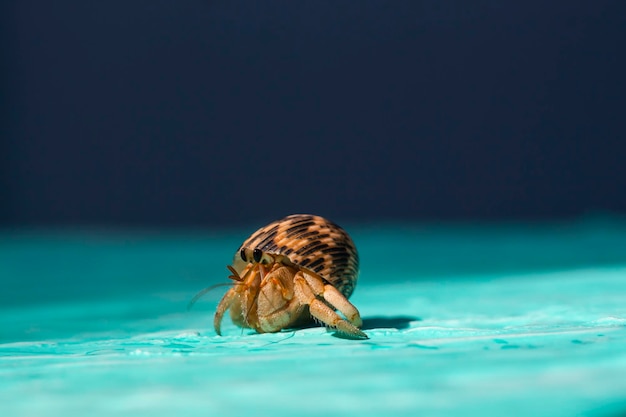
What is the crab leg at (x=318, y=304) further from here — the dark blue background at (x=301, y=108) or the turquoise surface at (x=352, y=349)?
the dark blue background at (x=301, y=108)

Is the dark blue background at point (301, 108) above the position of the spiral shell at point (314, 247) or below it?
above

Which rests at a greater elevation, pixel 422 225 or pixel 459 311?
pixel 422 225

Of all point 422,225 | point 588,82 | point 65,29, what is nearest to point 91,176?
point 65,29

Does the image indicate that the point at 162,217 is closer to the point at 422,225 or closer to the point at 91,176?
the point at 91,176

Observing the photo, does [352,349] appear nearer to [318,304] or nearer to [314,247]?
[318,304]

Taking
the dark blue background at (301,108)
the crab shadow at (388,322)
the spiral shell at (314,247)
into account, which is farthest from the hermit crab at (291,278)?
the dark blue background at (301,108)

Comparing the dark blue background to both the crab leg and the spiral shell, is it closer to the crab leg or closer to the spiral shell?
the spiral shell
